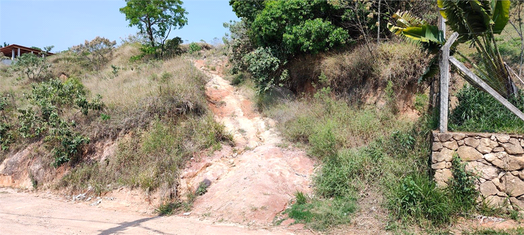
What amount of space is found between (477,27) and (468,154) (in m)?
2.50

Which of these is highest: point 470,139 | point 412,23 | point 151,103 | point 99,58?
point 99,58

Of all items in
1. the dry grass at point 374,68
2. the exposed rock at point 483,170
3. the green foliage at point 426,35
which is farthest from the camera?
the dry grass at point 374,68

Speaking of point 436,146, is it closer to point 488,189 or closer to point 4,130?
point 488,189

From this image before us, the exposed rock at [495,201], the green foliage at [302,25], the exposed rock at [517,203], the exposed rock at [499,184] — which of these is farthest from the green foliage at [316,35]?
the exposed rock at [517,203]

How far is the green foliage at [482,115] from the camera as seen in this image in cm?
666

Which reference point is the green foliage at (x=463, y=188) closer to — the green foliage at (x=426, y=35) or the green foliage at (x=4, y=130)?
the green foliage at (x=426, y=35)

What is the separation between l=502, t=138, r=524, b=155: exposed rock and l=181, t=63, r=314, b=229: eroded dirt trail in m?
4.13

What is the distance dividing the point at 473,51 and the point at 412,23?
5450 millimetres

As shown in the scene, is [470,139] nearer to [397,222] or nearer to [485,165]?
[485,165]

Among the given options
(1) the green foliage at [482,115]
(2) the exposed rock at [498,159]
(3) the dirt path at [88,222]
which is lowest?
(3) the dirt path at [88,222]

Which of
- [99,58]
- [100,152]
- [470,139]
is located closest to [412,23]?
[470,139]

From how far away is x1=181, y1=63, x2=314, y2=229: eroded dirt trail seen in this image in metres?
7.56

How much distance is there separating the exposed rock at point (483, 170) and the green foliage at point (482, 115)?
0.74m

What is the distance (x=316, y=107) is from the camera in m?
10.9
